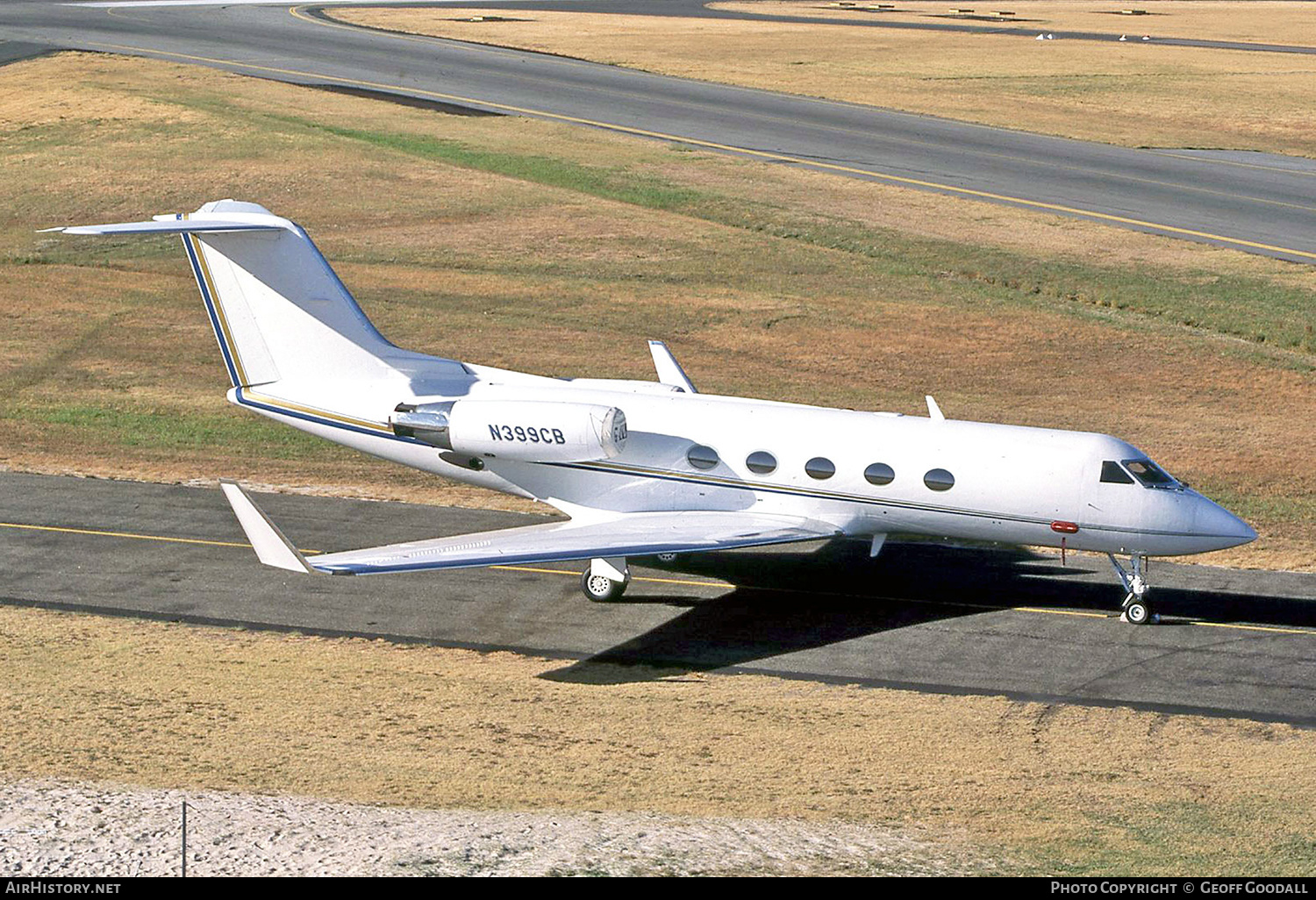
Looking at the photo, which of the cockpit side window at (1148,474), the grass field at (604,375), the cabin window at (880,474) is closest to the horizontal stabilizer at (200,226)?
the grass field at (604,375)

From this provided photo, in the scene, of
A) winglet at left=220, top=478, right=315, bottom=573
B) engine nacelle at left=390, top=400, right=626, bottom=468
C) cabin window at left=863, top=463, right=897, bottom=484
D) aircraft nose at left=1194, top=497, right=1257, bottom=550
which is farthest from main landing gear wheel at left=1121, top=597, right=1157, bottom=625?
winglet at left=220, top=478, right=315, bottom=573

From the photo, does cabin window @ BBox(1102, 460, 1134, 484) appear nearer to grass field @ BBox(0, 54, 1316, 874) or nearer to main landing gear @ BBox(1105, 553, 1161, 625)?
main landing gear @ BBox(1105, 553, 1161, 625)

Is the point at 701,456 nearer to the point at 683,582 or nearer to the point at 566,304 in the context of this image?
the point at 683,582

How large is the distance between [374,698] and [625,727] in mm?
3704

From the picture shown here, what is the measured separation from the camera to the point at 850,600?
27641 millimetres

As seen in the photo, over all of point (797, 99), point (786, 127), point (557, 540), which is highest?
point (797, 99)

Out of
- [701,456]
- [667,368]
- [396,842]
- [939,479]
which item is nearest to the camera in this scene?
[396,842]

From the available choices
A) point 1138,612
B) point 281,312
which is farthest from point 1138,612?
point 281,312

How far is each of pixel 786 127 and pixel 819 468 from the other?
48029 millimetres

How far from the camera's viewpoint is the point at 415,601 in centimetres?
2723

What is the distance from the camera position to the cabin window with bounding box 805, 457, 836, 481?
2655 centimetres

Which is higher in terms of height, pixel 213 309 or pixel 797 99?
pixel 797 99

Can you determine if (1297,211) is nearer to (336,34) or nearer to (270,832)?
(270,832)
